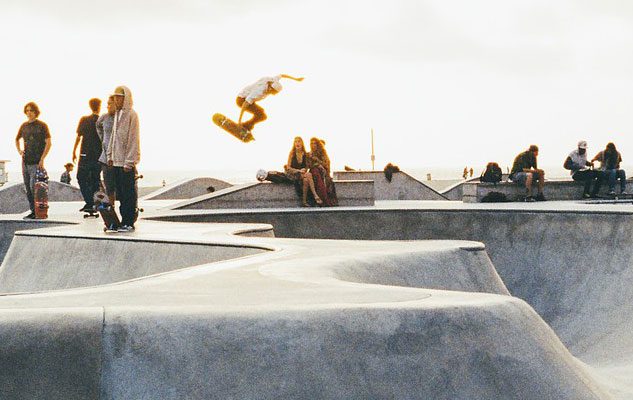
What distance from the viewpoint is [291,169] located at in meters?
19.1

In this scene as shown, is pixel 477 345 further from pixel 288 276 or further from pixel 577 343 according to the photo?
pixel 577 343

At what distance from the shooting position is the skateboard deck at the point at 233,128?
1872cm

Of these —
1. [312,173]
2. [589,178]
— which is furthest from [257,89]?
[589,178]

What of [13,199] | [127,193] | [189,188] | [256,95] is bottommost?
[189,188]

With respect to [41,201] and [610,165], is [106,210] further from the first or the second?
[610,165]

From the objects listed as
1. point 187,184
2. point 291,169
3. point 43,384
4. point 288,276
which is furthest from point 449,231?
point 187,184

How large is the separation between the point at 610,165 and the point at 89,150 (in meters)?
13.1

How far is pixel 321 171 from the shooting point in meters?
19.0

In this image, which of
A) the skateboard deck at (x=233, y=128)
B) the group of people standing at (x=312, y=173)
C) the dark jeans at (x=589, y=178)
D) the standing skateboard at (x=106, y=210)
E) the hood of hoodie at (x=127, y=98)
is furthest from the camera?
the dark jeans at (x=589, y=178)

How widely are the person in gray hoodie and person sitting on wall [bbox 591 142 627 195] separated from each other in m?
14.0

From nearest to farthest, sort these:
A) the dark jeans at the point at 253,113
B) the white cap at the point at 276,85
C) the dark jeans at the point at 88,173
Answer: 1. the dark jeans at the point at 88,173
2. the white cap at the point at 276,85
3. the dark jeans at the point at 253,113

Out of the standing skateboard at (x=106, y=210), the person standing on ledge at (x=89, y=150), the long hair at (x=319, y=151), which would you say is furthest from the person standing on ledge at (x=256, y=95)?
the standing skateboard at (x=106, y=210)

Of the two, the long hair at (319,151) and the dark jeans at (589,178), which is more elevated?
the long hair at (319,151)

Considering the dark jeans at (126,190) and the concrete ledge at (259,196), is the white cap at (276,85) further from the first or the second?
the dark jeans at (126,190)
